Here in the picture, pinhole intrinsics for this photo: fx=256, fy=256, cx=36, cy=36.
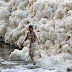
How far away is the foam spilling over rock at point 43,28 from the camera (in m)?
9.01

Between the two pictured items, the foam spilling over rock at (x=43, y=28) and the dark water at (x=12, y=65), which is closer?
the dark water at (x=12, y=65)

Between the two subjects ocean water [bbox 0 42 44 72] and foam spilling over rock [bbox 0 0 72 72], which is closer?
ocean water [bbox 0 42 44 72]

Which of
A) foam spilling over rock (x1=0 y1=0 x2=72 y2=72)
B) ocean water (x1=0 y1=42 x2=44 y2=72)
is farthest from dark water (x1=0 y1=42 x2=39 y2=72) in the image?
foam spilling over rock (x1=0 y1=0 x2=72 y2=72)

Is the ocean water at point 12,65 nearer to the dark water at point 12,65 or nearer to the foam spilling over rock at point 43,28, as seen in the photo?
the dark water at point 12,65

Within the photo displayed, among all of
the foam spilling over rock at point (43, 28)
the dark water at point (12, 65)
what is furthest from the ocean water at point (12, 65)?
the foam spilling over rock at point (43, 28)

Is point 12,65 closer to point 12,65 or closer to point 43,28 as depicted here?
point 12,65

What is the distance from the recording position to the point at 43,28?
35.1 feet

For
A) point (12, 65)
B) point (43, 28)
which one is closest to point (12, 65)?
point (12, 65)

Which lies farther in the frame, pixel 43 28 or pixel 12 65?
pixel 43 28

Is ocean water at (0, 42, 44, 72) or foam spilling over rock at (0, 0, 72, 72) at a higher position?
foam spilling over rock at (0, 0, 72, 72)

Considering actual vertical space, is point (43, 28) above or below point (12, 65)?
above

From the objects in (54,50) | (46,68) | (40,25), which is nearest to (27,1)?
(40,25)

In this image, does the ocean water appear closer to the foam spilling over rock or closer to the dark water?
the dark water

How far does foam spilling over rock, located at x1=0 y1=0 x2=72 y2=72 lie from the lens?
355 inches
